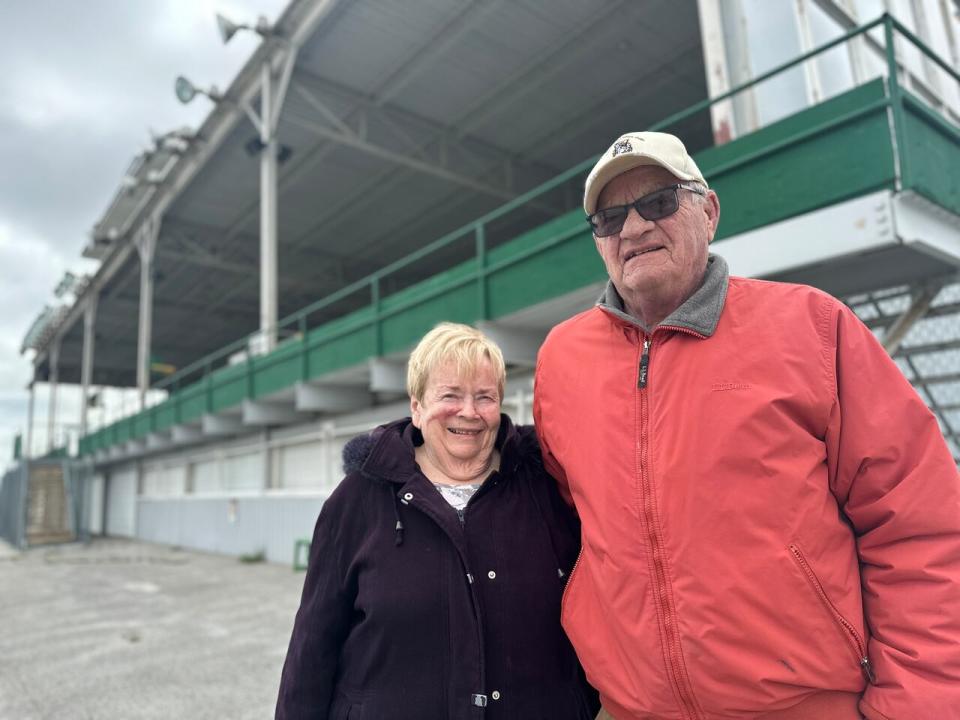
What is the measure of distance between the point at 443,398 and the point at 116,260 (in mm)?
23099

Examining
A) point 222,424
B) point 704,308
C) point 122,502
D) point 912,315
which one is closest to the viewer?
point 704,308


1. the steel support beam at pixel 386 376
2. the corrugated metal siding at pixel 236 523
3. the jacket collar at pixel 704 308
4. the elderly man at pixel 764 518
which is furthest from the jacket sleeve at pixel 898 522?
the corrugated metal siding at pixel 236 523

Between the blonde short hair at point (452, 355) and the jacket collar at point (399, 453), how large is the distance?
125mm

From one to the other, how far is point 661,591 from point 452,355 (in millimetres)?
880

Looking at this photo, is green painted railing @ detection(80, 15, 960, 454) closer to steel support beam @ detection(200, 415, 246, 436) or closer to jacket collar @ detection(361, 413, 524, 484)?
jacket collar @ detection(361, 413, 524, 484)

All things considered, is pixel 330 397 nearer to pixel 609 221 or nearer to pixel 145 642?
pixel 145 642

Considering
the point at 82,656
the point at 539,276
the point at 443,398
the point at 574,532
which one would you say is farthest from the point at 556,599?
the point at 82,656

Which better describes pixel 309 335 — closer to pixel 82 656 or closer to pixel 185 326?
pixel 82 656

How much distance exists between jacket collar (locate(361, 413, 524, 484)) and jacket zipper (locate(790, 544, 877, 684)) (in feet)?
2.71

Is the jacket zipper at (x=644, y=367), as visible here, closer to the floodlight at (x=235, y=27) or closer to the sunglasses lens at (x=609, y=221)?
the sunglasses lens at (x=609, y=221)

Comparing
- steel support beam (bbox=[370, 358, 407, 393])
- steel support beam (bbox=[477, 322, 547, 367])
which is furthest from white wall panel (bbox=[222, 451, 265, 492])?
steel support beam (bbox=[477, 322, 547, 367])

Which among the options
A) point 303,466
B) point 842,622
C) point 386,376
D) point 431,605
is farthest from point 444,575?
point 303,466

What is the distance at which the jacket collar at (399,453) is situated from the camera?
190 cm

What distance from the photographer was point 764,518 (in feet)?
4.49
